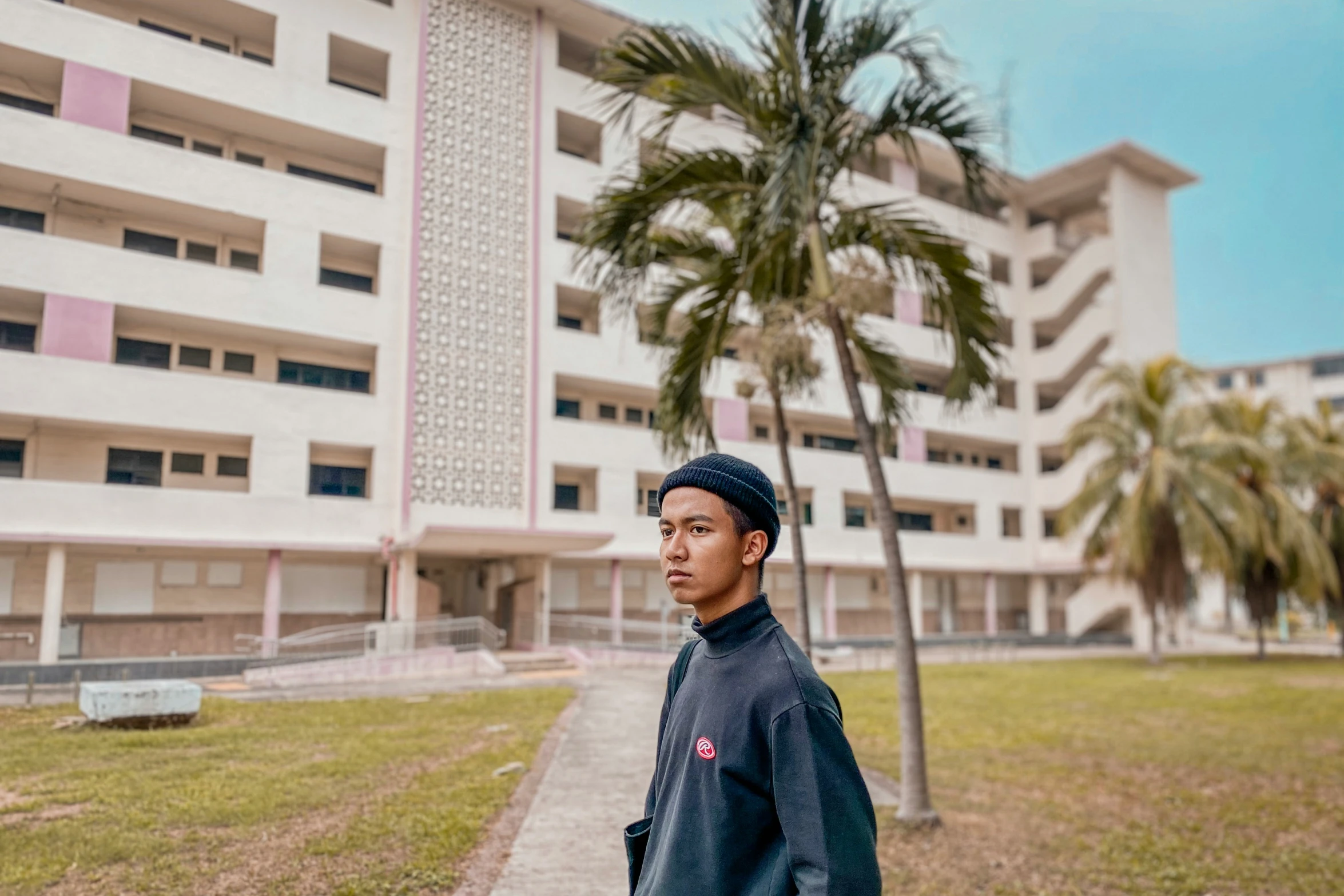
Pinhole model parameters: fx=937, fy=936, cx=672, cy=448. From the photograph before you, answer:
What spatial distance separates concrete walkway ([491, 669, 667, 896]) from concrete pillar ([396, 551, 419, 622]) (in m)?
3.55

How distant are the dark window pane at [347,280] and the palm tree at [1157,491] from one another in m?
19.4

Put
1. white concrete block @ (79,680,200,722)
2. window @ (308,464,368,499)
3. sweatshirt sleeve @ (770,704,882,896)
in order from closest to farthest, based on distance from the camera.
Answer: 1. sweatshirt sleeve @ (770,704,882,896)
2. white concrete block @ (79,680,200,722)
3. window @ (308,464,368,499)

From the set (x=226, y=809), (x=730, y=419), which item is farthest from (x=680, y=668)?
(x=730, y=419)

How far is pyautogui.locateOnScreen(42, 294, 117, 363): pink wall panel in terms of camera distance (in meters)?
4.91

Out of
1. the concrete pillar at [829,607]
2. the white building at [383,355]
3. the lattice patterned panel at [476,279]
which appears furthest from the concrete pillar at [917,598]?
the lattice patterned panel at [476,279]

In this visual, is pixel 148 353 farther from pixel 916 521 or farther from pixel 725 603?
pixel 916 521

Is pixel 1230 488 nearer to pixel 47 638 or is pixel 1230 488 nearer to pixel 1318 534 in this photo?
pixel 1318 534

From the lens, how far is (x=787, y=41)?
21.4 feet

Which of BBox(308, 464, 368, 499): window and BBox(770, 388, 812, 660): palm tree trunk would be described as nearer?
BBox(770, 388, 812, 660): palm tree trunk

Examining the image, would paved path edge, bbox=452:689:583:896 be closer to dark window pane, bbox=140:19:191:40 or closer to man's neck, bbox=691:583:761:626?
man's neck, bbox=691:583:761:626

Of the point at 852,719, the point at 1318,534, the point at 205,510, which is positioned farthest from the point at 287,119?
the point at 1318,534

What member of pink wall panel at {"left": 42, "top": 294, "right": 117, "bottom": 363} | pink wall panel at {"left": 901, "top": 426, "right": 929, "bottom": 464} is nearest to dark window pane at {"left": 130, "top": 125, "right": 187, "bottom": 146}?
pink wall panel at {"left": 42, "top": 294, "right": 117, "bottom": 363}

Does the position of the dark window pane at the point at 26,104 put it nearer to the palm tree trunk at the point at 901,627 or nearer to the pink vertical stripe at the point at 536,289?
the palm tree trunk at the point at 901,627

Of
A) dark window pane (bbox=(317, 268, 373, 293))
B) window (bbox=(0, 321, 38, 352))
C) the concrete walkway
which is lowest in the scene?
the concrete walkway
